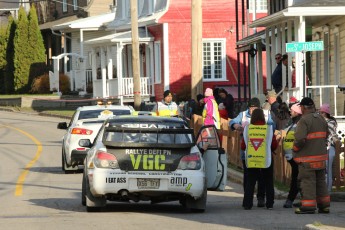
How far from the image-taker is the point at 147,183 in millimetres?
15633

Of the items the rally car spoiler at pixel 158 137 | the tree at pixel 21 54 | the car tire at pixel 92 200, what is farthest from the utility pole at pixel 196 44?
the tree at pixel 21 54

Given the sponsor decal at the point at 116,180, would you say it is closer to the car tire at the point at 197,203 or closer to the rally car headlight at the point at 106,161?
the rally car headlight at the point at 106,161

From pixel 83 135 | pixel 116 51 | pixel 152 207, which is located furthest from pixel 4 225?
pixel 116 51

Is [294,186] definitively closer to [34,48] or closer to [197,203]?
[197,203]

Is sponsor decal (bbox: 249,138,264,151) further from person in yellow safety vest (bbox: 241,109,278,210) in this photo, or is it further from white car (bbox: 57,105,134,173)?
white car (bbox: 57,105,134,173)

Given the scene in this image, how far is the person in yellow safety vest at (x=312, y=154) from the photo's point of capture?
1625 centimetres

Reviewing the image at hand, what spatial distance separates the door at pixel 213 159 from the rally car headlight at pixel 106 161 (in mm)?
1869

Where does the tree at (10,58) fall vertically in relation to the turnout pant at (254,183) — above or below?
above

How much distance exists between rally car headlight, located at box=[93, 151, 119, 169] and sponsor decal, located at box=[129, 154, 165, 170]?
0.88ft

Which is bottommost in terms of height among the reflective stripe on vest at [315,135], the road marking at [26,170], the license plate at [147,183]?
the road marking at [26,170]

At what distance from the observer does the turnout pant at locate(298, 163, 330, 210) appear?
1617 cm

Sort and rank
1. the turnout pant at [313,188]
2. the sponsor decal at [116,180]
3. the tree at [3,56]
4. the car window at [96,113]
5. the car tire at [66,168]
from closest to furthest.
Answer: the sponsor decal at [116,180] → the turnout pant at [313,188] → the car tire at [66,168] → the car window at [96,113] → the tree at [3,56]

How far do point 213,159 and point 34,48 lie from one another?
49050 mm

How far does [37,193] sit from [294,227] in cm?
699
